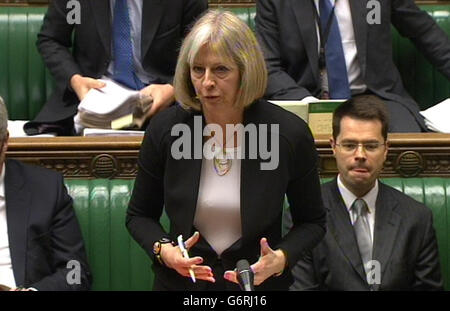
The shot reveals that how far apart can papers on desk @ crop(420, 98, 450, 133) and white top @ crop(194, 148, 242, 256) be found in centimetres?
89

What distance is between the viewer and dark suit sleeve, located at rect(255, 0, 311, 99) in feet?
6.87

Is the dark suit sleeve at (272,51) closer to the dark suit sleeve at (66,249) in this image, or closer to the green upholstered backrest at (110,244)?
the green upholstered backrest at (110,244)

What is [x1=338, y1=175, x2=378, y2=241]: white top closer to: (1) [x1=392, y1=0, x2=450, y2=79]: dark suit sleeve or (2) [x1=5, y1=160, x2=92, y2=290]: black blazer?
(2) [x1=5, y1=160, x2=92, y2=290]: black blazer

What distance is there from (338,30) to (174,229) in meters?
1.05

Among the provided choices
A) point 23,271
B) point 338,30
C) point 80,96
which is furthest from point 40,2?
point 23,271

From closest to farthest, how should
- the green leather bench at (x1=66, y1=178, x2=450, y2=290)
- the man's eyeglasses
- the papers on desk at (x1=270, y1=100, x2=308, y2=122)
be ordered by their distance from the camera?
the man's eyeglasses
the green leather bench at (x1=66, y1=178, x2=450, y2=290)
the papers on desk at (x1=270, y1=100, x2=308, y2=122)

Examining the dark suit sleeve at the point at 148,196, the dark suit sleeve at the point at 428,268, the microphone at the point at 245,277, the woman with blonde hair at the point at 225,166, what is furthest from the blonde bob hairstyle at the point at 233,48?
the dark suit sleeve at the point at 428,268

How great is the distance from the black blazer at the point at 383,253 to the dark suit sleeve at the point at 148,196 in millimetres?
378

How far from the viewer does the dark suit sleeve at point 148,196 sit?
4.09ft

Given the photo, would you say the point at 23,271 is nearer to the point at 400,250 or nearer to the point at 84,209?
the point at 84,209

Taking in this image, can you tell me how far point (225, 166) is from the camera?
124cm

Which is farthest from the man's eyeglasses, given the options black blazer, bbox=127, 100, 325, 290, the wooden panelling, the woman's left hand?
the woman's left hand

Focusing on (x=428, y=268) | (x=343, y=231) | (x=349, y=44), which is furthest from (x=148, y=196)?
(x=349, y=44)

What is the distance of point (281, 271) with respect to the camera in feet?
3.94
